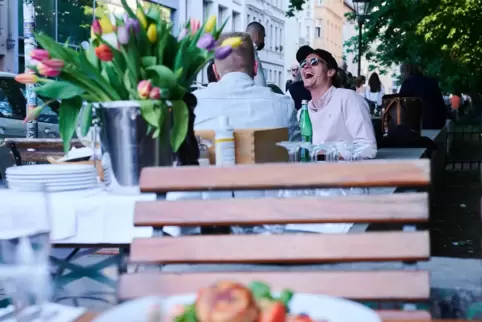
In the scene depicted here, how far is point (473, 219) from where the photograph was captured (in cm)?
920

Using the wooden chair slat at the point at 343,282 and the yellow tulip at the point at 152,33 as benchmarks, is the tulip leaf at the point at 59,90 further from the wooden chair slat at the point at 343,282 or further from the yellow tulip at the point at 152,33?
the wooden chair slat at the point at 343,282

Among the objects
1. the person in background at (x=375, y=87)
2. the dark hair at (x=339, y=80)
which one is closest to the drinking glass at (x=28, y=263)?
the dark hair at (x=339, y=80)

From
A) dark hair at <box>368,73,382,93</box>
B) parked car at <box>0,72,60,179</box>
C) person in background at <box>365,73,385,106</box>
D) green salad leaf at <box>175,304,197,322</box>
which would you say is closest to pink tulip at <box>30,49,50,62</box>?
green salad leaf at <box>175,304,197,322</box>

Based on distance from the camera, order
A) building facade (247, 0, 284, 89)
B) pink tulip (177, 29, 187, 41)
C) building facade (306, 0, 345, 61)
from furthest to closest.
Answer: building facade (306, 0, 345, 61), building facade (247, 0, 284, 89), pink tulip (177, 29, 187, 41)

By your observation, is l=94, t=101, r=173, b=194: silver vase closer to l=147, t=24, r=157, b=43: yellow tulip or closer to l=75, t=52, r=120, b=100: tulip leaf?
l=75, t=52, r=120, b=100: tulip leaf

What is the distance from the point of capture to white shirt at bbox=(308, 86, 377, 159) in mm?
5059

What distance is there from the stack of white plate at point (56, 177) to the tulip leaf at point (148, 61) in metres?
0.47

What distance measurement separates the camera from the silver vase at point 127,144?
2.74 meters

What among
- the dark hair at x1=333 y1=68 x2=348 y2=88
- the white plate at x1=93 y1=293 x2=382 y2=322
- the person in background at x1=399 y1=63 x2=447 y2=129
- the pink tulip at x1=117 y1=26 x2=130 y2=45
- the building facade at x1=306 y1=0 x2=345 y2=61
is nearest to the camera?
the white plate at x1=93 y1=293 x2=382 y2=322

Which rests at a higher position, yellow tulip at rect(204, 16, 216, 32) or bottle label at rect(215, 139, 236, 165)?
yellow tulip at rect(204, 16, 216, 32)

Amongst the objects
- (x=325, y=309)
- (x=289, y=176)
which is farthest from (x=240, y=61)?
(x=325, y=309)

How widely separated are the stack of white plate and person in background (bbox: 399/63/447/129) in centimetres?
822

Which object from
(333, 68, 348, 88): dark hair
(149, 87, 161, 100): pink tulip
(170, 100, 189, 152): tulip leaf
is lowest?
(170, 100, 189, 152): tulip leaf

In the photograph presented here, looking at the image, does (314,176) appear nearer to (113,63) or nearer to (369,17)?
(113,63)
